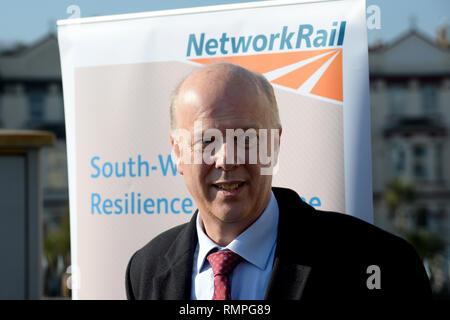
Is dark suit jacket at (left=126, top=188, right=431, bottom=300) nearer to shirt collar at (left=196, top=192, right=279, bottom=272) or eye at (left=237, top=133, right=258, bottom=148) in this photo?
shirt collar at (left=196, top=192, right=279, bottom=272)

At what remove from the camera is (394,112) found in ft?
105

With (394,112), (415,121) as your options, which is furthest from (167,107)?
(415,121)

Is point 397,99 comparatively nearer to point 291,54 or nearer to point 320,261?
point 291,54

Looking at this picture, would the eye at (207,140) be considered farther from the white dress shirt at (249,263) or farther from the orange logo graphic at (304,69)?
the orange logo graphic at (304,69)

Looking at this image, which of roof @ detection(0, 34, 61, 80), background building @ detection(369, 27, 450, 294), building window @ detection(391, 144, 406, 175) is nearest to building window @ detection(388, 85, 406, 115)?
background building @ detection(369, 27, 450, 294)

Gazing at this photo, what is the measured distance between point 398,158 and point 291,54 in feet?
99.6

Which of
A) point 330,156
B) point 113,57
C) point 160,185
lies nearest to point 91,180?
point 160,185

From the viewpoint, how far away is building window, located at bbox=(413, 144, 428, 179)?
3059cm

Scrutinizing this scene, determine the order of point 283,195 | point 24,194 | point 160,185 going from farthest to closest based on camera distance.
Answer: point 24,194 → point 160,185 → point 283,195

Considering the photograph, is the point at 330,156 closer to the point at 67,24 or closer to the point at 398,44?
the point at 67,24

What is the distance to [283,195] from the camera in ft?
6.59

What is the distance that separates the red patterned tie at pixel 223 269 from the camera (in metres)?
1.81

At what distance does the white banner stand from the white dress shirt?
33 centimetres
